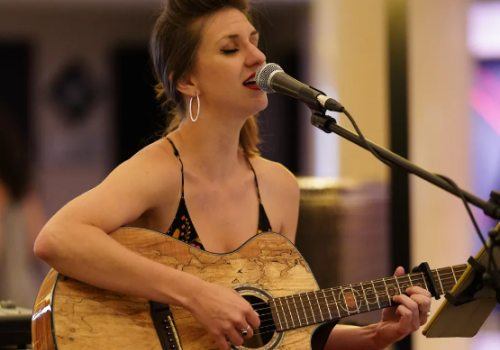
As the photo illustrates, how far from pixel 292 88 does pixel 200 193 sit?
Answer: 24.2 inches

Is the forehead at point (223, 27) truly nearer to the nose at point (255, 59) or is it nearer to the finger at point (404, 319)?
the nose at point (255, 59)

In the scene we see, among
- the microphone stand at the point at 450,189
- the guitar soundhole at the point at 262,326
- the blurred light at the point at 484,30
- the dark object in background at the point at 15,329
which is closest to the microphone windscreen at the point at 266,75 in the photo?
the microphone stand at the point at 450,189

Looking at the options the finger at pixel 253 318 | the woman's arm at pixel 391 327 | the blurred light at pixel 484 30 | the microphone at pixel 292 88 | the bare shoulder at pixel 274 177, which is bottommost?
the woman's arm at pixel 391 327

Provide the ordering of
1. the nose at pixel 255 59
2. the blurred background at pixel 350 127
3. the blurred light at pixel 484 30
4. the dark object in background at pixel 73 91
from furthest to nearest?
1. the dark object in background at pixel 73 91
2. the blurred light at pixel 484 30
3. the blurred background at pixel 350 127
4. the nose at pixel 255 59

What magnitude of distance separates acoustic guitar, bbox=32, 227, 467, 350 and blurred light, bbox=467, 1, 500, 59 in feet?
8.28

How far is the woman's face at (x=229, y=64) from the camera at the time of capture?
1.93 m

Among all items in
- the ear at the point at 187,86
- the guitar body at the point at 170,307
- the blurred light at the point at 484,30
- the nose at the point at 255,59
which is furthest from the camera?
the blurred light at the point at 484,30

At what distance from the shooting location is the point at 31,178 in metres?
6.60

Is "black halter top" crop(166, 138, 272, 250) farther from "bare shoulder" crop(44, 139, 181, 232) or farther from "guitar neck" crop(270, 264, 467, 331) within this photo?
"guitar neck" crop(270, 264, 467, 331)

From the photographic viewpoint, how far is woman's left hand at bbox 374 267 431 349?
181cm

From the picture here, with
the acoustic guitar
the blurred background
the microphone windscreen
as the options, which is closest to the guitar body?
the acoustic guitar

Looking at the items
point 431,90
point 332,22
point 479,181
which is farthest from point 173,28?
point 332,22

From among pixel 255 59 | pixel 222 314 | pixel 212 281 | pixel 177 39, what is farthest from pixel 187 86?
pixel 222 314

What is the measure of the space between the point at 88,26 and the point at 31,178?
155cm
